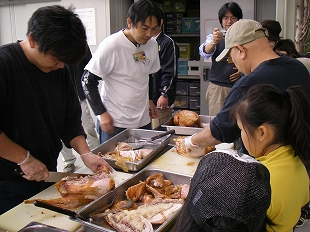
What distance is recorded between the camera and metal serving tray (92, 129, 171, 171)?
1935 mm

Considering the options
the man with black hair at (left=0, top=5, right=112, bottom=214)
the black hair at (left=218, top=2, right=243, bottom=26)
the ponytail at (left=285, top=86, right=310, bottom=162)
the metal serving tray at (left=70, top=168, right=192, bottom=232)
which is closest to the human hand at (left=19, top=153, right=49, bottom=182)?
the man with black hair at (left=0, top=5, right=112, bottom=214)

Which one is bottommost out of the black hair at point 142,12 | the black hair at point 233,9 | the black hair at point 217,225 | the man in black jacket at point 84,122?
the man in black jacket at point 84,122

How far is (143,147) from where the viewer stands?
7.47ft

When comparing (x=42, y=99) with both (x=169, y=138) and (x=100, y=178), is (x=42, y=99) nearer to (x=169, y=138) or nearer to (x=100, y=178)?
(x=100, y=178)

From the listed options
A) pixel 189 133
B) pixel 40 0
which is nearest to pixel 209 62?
pixel 189 133

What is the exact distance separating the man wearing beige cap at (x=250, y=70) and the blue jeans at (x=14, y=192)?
96cm

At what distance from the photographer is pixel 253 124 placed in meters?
1.30

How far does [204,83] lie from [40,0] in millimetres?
2526

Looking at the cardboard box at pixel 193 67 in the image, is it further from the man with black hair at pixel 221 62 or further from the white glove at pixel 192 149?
the white glove at pixel 192 149

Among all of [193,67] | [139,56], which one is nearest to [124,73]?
[139,56]

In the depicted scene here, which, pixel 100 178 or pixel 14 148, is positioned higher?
pixel 14 148

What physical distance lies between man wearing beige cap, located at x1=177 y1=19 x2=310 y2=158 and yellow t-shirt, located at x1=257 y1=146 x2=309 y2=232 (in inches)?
18.2

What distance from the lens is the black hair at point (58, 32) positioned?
4.80 feet

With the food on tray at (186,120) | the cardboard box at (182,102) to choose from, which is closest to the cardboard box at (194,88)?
A: the cardboard box at (182,102)
